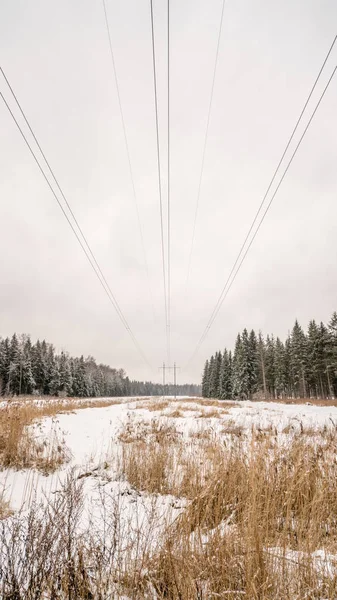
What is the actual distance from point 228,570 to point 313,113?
294 inches

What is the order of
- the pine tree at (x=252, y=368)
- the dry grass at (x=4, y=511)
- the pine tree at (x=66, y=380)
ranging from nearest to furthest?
the dry grass at (x=4, y=511) < the pine tree at (x=252, y=368) < the pine tree at (x=66, y=380)

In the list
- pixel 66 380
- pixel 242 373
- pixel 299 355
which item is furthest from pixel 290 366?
pixel 66 380

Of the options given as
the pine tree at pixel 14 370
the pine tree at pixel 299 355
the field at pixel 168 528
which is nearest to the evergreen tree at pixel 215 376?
the pine tree at pixel 299 355

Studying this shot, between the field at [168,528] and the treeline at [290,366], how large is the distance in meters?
45.6

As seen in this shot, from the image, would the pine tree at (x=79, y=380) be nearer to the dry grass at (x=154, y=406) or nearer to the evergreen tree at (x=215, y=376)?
the evergreen tree at (x=215, y=376)

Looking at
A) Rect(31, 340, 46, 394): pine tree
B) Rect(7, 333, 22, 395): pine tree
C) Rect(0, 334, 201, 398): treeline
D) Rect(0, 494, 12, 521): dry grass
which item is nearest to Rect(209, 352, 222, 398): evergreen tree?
Rect(0, 334, 201, 398): treeline

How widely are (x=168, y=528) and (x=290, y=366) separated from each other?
205 ft

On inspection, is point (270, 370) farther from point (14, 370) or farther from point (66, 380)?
point (14, 370)

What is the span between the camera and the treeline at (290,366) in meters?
48.3

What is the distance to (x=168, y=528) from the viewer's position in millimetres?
2084

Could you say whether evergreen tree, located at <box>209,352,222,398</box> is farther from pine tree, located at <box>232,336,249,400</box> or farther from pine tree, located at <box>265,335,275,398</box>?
pine tree, located at <box>232,336,249,400</box>

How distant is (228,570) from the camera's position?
1726mm

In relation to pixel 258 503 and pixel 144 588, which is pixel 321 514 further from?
pixel 144 588

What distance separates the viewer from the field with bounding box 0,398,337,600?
165cm
